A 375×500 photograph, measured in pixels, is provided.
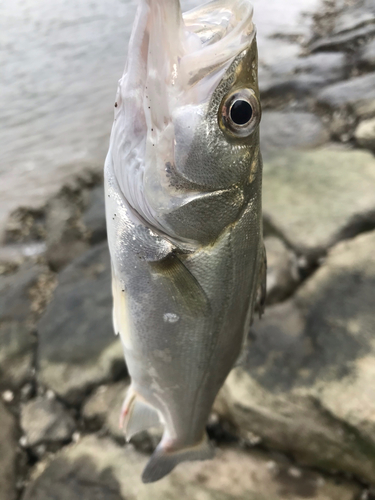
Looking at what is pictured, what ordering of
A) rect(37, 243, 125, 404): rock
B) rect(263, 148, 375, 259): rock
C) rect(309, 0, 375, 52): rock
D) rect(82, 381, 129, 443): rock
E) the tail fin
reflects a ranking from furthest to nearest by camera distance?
1. rect(309, 0, 375, 52): rock
2. rect(263, 148, 375, 259): rock
3. rect(37, 243, 125, 404): rock
4. rect(82, 381, 129, 443): rock
5. the tail fin

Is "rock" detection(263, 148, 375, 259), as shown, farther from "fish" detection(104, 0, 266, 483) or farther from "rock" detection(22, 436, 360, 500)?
"fish" detection(104, 0, 266, 483)

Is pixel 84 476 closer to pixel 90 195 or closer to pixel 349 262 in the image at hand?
pixel 349 262

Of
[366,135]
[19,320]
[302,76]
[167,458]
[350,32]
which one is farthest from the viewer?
[350,32]

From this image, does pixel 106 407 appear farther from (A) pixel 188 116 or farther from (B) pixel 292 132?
(B) pixel 292 132

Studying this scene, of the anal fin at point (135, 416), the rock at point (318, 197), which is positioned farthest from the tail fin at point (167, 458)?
the rock at point (318, 197)

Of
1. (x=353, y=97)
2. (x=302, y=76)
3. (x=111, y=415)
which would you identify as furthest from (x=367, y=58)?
(x=111, y=415)

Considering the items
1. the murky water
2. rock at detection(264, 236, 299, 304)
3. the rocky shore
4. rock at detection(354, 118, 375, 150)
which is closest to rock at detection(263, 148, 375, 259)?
the rocky shore

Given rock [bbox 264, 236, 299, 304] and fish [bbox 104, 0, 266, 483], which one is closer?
fish [bbox 104, 0, 266, 483]
